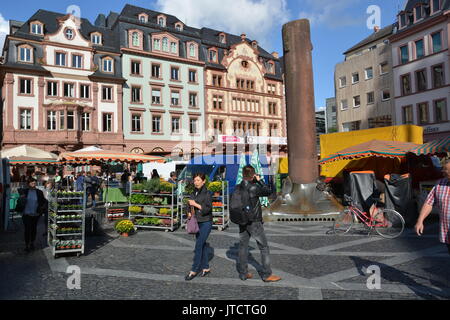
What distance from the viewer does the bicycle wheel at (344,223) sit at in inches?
393

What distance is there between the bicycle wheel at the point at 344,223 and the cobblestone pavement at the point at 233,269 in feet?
0.99

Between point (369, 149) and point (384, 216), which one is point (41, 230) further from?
point (369, 149)

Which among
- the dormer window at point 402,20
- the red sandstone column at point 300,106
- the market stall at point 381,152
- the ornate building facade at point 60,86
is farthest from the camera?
the dormer window at point 402,20

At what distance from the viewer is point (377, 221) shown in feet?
31.9

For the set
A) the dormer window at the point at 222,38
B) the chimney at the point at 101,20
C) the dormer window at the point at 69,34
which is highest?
the chimney at the point at 101,20

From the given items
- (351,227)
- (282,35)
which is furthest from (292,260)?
(282,35)

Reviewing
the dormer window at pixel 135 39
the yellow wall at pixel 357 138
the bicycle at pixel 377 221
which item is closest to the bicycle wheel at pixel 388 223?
the bicycle at pixel 377 221

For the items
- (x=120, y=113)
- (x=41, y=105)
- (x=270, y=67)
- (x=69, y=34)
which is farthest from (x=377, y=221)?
(x=270, y=67)

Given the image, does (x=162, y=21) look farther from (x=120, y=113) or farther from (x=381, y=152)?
(x=381, y=152)

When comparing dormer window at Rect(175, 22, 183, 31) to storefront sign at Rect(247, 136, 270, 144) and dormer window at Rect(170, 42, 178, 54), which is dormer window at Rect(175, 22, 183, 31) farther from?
storefront sign at Rect(247, 136, 270, 144)

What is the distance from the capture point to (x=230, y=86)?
146 ft

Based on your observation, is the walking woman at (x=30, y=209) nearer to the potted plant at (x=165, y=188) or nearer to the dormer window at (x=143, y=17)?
the potted plant at (x=165, y=188)

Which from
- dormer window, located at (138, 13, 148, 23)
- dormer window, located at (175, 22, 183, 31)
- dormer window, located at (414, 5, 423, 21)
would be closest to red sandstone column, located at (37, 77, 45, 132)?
dormer window, located at (138, 13, 148, 23)

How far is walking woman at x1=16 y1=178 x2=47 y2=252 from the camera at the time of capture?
28.6ft
